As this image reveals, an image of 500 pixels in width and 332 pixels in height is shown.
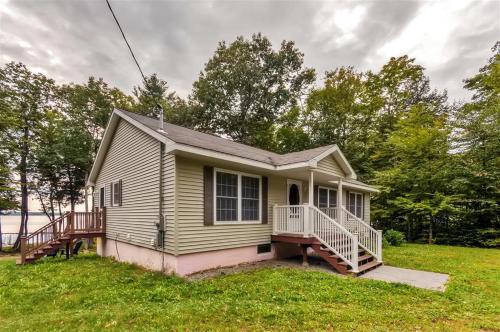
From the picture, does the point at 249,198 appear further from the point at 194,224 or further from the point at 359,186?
the point at 359,186

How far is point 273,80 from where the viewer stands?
23719 mm

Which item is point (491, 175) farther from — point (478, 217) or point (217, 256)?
point (217, 256)

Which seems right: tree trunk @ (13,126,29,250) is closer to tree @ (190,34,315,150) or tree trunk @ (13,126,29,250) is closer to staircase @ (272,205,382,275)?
tree @ (190,34,315,150)

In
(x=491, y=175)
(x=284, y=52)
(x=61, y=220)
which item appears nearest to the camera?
(x=61, y=220)

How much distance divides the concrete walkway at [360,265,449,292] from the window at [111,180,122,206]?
816 cm

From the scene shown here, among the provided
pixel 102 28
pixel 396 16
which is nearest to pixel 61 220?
pixel 102 28

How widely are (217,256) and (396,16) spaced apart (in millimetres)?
11274

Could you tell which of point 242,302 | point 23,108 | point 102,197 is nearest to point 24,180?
point 23,108

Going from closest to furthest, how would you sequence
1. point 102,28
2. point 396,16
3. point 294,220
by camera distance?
1. point 102,28
2. point 294,220
3. point 396,16

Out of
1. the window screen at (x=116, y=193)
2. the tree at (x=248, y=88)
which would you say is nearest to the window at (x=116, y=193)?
the window screen at (x=116, y=193)

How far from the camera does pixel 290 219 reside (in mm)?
8367

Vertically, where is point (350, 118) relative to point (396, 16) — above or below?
below

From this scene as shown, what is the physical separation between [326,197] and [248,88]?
14238 millimetres

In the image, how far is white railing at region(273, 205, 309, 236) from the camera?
26.1 feet
